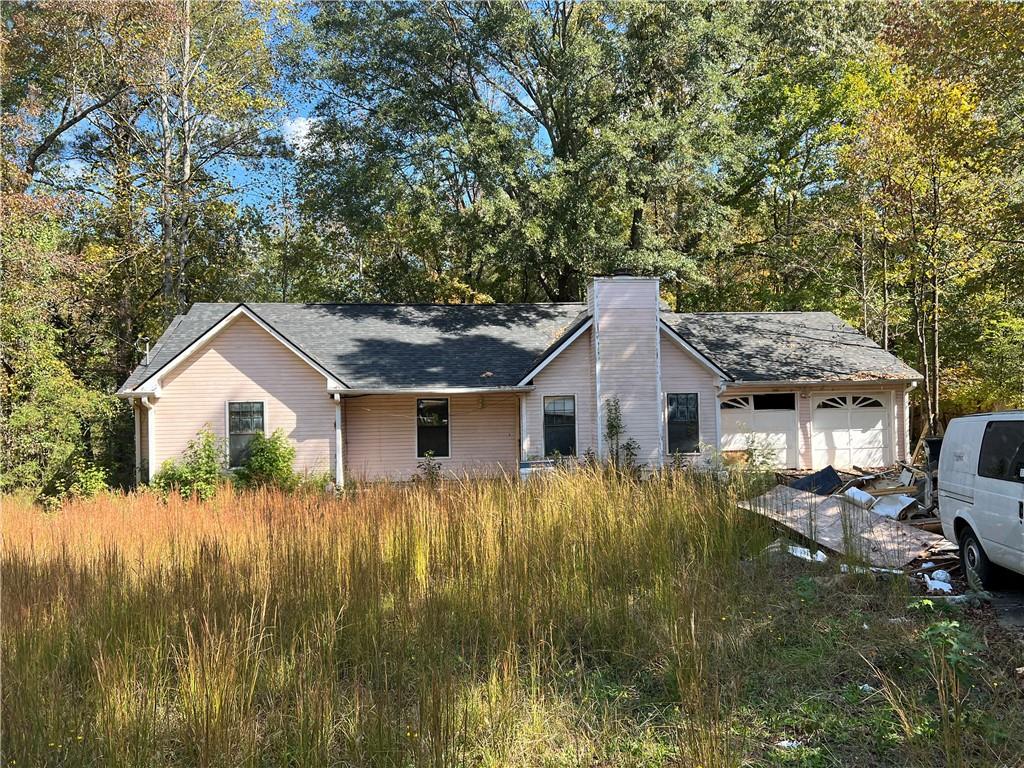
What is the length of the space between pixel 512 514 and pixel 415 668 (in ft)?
9.32

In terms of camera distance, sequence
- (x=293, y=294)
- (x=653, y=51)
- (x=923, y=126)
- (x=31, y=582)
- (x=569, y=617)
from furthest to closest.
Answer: (x=293, y=294) < (x=653, y=51) < (x=923, y=126) < (x=31, y=582) < (x=569, y=617)

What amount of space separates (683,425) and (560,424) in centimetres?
377

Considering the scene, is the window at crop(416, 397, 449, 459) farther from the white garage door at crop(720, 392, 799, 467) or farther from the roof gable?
the white garage door at crop(720, 392, 799, 467)

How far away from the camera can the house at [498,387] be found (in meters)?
17.7

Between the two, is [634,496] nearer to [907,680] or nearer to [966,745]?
[907,680]

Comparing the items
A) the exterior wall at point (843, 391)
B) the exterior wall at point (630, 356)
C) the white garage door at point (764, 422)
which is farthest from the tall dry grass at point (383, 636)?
the exterior wall at point (843, 391)

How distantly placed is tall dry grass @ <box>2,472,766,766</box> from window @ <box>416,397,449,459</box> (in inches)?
452

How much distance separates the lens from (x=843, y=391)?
22.2 meters

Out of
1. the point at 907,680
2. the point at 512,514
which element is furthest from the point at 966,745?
the point at 512,514

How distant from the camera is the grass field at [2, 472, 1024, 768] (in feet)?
Answer: 11.5

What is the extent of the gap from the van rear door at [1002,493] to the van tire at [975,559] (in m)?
0.18

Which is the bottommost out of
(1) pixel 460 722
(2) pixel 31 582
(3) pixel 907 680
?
(3) pixel 907 680

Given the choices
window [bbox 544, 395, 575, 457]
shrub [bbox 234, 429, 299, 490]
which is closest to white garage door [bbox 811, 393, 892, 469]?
window [bbox 544, 395, 575, 457]

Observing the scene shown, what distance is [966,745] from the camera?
376 centimetres
